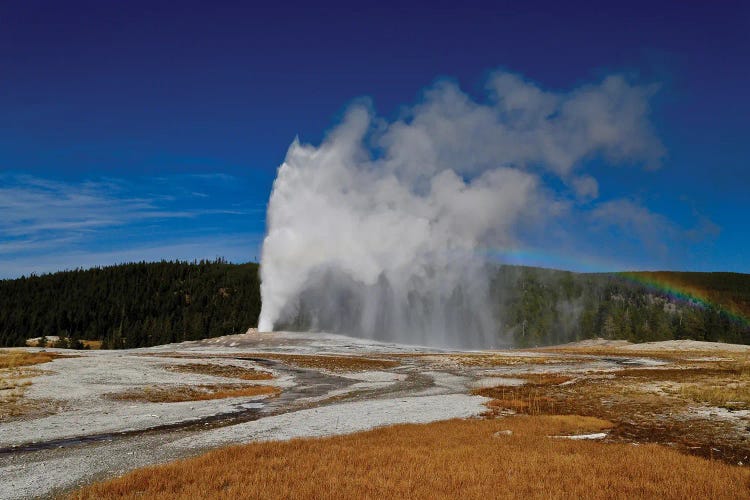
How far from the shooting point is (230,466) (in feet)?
47.8

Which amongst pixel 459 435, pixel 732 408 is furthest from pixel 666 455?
pixel 732 408

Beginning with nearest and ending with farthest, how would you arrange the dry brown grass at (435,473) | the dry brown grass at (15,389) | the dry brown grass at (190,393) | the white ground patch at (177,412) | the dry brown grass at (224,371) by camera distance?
1. the dry brown grass at (435,473)
2. the white ground patch at (177,412)
3. the dry brown grass at (15,389)
4. the dry brown grass at (190,393)
5. the dry brown grass at (224,371)

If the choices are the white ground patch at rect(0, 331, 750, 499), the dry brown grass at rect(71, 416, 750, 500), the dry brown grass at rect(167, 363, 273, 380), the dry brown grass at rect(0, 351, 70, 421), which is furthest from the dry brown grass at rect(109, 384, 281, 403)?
the dry brown grass at rect(71, 416, 750, 500)

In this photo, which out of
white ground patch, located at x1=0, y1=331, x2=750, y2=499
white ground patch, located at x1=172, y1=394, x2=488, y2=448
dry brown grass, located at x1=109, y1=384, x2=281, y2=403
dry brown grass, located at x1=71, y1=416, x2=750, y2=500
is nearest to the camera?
dry brown grass, located at x1=71, y1=416, x2=750, y2=500

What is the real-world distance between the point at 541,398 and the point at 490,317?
132 metres

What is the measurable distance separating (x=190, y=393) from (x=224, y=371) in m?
15.6

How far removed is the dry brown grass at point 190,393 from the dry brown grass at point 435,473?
20.1 metres

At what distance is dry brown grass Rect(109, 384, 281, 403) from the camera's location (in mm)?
34688

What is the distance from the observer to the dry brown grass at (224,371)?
1951 inches

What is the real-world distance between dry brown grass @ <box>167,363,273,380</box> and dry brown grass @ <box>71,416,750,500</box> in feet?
107

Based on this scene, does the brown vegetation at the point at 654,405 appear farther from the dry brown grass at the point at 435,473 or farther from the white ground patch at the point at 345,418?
the dry brown grass at the point at 435,473

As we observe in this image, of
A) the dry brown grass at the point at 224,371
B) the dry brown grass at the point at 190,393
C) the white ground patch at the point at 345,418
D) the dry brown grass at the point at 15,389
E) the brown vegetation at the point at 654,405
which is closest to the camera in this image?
the brown vegetation at the point at 654,405

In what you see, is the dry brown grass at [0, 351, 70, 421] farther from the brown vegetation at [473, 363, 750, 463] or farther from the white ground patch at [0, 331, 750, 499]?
the brown vegetation at [473, 363, 750, 463]

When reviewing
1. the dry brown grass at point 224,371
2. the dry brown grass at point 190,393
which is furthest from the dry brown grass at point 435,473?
the dry brown grass at point 224,371
